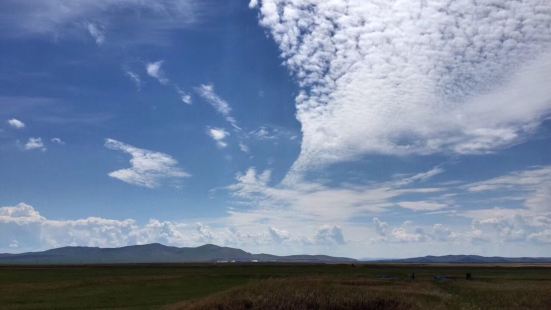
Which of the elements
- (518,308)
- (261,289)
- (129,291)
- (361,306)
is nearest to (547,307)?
(518,308)

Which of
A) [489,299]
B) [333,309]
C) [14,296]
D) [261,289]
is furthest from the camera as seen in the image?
[14,296]

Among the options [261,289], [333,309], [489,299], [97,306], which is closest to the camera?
[333,309]

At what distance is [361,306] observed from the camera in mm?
36938

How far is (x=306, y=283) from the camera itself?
136ft

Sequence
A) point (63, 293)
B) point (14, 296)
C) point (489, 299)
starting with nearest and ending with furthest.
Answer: point (489, 299), point (14, 296), point (63, 293)

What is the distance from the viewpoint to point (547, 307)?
40281mm

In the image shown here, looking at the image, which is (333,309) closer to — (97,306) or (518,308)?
(518,308)

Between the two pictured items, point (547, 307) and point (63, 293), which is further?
point (63, 293)

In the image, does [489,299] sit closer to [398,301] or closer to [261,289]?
[398,301]

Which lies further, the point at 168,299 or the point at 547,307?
the point at 168,299

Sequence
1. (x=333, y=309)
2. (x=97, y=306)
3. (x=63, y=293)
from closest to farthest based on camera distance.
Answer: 1. (x=333, y=309)
2. (x=97, y=306)
3. (x=63, y=293)

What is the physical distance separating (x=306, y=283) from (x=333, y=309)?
18.5 feet

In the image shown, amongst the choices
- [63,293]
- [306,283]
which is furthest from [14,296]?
[306,283]

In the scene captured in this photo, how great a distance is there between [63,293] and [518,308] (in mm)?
51653
